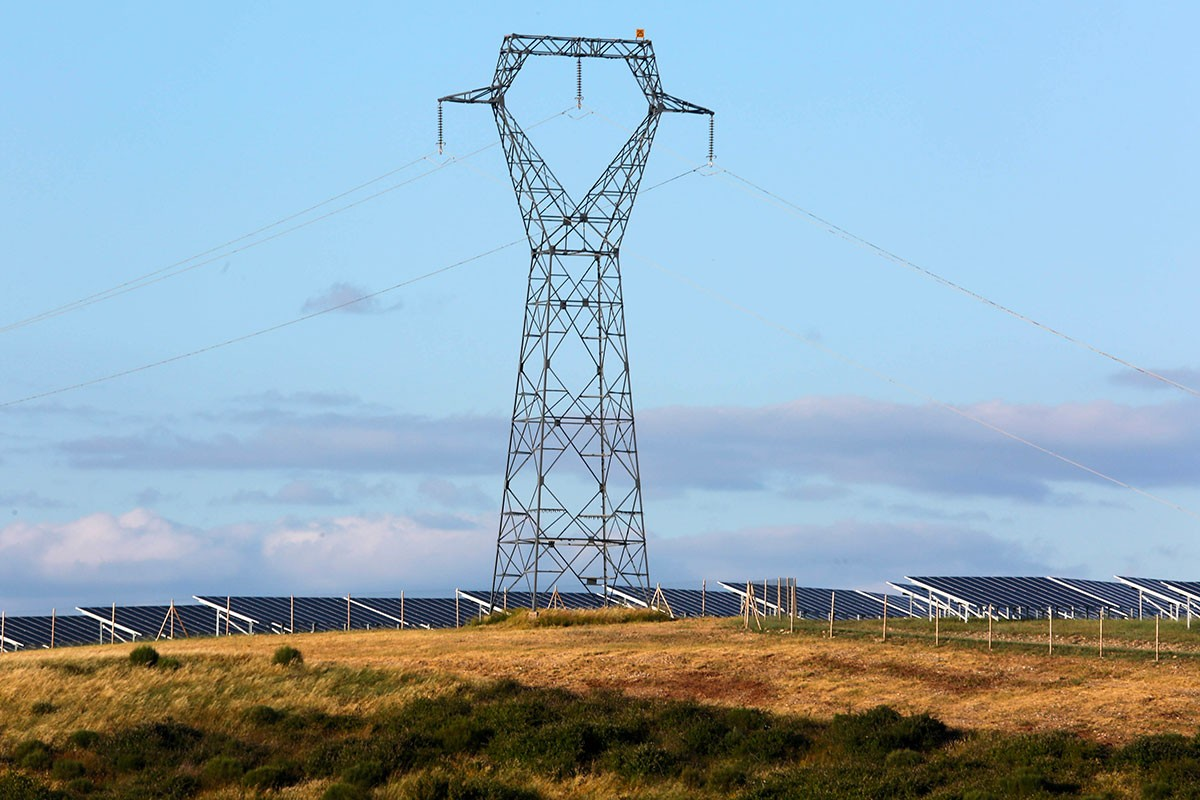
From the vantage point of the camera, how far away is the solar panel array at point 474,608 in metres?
82.1

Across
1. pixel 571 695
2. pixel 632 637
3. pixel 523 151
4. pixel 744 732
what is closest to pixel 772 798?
pixel 744 732

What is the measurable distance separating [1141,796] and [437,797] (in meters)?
15.9

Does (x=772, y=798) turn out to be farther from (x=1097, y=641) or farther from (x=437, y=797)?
(x=1097, y=641)

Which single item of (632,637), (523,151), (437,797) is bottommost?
(437,797)

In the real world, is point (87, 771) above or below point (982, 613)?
below

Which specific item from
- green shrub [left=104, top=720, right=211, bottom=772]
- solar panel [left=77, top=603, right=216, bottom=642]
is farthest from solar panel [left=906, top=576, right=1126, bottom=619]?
green shrub [left=104, top=720, right=211, bottom=772]

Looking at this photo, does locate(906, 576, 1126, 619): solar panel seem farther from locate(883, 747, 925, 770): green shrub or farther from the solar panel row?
locate(883, 747, 925, 770): green shrub

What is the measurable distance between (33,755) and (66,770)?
4.34 ft

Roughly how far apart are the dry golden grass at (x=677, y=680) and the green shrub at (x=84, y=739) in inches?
23.9

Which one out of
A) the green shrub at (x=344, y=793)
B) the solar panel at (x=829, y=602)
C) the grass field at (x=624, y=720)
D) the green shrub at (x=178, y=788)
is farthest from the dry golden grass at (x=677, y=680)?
the solar panel at (x=829, y=602)

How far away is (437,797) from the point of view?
41.4m

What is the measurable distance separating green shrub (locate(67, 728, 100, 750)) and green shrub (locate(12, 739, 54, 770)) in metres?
0.71

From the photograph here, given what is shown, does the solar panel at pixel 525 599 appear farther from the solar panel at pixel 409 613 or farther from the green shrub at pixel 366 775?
the green shrub at pixel 366 775

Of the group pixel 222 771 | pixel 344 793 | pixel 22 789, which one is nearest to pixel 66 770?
pixel 22 789
